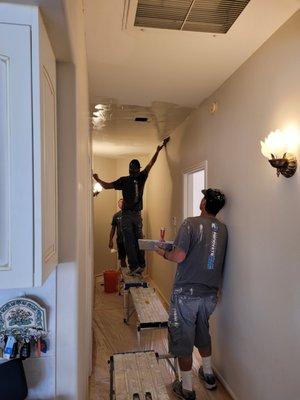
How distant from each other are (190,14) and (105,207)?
5.49m

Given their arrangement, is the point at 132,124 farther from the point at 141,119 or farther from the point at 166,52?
the point at 166,52

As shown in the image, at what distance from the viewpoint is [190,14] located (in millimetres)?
1660

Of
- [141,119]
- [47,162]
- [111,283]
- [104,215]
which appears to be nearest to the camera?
[47,162]

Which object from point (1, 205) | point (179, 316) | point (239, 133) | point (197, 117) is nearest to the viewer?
point (1, 205)

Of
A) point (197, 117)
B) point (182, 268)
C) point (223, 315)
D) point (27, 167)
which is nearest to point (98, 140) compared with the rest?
point (197, 117)

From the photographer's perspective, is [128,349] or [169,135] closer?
[128,349]

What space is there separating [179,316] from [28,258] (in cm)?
208

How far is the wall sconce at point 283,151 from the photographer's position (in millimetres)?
1655

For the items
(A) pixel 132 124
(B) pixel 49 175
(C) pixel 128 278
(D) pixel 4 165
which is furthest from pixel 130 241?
(D) pixel 4 165

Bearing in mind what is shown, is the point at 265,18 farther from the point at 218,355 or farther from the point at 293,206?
the point at 218,355

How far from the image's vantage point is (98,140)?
5117 mm

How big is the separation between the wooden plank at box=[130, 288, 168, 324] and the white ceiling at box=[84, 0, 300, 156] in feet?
6.87

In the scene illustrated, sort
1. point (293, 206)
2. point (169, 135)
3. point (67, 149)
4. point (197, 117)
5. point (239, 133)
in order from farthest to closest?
point (169, 135), point (197, 117), point (239, 133), point (293, 206), point (67, 149)

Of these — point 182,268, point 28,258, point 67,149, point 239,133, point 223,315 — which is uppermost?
point 239,133
